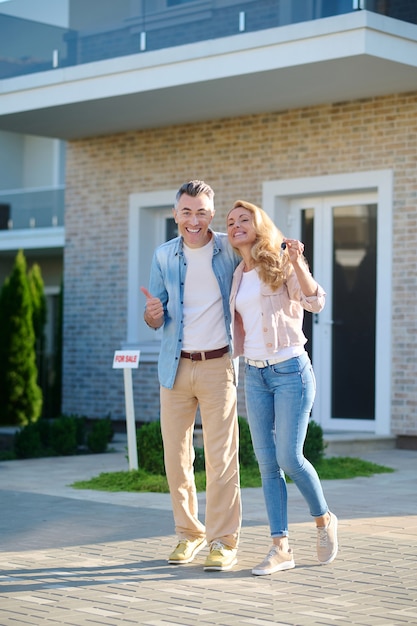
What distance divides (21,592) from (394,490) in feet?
14.5

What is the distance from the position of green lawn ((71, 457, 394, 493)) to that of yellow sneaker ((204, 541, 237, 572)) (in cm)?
295

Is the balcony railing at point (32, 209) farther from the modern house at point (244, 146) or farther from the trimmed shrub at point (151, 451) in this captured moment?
the trimmed shrub at point (151, 451)

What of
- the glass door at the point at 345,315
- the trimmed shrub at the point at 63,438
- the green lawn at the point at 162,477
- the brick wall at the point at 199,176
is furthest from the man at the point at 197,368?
the glass door at the point at 345,315

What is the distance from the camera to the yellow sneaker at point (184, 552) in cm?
612

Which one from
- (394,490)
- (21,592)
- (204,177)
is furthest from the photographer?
(204,177)

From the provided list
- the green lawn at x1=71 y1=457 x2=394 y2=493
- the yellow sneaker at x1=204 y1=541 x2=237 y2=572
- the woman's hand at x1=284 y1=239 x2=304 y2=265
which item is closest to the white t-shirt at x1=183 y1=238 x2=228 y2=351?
the woman's hand at x1=284 y1=239 x2=304 y2=265

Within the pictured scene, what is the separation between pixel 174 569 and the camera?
19.8 feet

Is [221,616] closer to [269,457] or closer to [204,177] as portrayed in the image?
[269,457]

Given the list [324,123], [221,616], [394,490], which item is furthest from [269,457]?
[324,123]

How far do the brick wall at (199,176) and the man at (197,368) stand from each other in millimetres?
6538

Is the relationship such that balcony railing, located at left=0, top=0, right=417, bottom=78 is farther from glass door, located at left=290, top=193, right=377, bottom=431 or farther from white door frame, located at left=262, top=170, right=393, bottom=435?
glass door, located at left=290, top=193, right=377, bottom=431

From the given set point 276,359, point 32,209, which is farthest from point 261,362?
point 32,209

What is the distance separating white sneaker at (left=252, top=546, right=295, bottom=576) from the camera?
19.2 ft

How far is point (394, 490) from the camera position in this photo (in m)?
9.20
